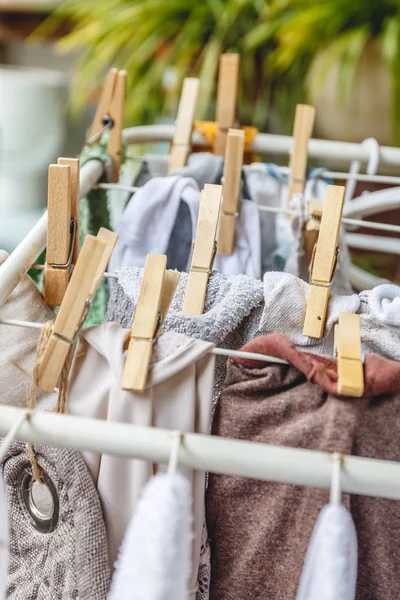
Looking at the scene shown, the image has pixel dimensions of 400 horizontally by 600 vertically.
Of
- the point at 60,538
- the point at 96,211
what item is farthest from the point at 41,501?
the point at 96,211

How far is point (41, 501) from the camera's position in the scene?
1.72 ft

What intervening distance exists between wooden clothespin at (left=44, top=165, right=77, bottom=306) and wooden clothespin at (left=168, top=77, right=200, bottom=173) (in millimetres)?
311

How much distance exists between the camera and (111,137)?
79 cm

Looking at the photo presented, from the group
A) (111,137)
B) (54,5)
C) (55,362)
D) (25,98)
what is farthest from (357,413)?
(54,5)

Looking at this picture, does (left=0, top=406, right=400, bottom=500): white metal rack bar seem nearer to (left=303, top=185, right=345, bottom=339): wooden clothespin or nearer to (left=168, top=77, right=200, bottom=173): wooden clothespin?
(left=303, top=185, right=345, bottom=339): wooden clothespin

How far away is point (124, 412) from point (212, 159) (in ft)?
1.43

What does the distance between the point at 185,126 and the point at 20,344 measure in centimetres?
42

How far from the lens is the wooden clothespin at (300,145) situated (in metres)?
0.80

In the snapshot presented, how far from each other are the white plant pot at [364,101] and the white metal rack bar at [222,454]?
90 cm

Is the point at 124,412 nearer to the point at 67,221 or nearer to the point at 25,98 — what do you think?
the point at 67,221

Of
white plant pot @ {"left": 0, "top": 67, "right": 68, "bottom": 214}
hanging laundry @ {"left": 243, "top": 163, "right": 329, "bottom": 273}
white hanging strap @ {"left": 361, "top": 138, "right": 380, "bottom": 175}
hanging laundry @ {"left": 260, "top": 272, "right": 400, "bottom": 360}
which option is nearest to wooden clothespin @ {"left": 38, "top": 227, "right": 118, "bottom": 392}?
hanging laundry @ {"left": 260, "top": 272, "right": 400, "bottom": 360}

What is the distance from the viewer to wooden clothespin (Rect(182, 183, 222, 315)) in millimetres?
547

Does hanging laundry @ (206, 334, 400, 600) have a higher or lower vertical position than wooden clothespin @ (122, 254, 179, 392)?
lower

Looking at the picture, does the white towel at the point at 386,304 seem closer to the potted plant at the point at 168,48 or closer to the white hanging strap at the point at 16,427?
the white hanging strap at the point at 16,427
